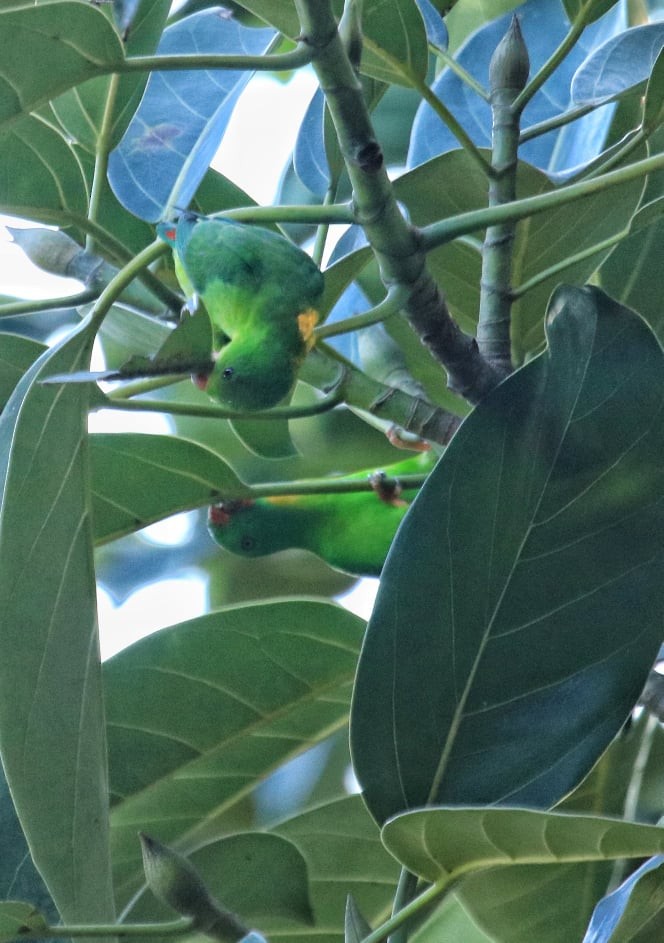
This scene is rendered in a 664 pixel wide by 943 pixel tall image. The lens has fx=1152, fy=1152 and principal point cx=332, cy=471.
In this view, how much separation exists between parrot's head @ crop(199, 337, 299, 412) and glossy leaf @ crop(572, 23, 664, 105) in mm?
363

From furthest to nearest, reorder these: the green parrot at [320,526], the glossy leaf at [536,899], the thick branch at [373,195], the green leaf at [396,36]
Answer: the green parrot at [320,526]
the glossy leaf at [536,899]
the green leaf at [396,36]
the thick branch at [373,195]

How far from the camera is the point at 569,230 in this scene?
953mm

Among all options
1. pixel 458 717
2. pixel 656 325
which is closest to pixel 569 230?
pixel 656 325

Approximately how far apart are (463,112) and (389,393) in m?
0.37

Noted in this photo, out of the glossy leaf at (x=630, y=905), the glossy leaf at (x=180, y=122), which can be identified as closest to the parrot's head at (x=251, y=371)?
the glossy leaf at (x=180, y=122)

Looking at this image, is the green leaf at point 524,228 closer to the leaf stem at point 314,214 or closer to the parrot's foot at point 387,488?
the parrot's foot at point 387,488

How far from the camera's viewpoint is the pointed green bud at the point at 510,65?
2.60ft

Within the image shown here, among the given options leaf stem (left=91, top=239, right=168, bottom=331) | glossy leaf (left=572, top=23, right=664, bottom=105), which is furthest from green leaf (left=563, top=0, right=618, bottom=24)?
leaf stem (left=91, top=239, right=168, bottom=331)

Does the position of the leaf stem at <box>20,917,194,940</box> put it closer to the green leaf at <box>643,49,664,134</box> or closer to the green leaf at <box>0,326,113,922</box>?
the green leaf at <box>0,326,113,922</box>

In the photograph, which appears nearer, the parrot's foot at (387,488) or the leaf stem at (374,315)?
the leaf stem at (374,315)

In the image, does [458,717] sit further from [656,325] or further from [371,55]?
[371,55]

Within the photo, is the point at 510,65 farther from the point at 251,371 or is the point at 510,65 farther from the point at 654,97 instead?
the point at 251,371

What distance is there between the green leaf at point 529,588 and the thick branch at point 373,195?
81mm

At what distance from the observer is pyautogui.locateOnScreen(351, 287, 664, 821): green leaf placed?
64cm
